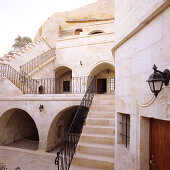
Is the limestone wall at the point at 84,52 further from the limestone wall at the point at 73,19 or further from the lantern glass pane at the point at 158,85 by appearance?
the lantern glass pane at the point at 158,85

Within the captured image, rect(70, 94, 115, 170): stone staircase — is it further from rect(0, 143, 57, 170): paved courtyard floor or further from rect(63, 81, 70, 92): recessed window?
rect(63, 81, 70, 92): recessed window

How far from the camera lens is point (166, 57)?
2523 mm

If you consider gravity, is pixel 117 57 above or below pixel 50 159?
above

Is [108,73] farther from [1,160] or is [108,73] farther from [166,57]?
[166,57]

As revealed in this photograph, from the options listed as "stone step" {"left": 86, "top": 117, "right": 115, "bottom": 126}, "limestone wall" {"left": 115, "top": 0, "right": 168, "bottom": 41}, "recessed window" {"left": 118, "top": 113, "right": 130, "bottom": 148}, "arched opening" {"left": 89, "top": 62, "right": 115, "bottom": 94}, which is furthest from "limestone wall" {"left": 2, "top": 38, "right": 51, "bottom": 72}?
"recessed window" {"left": 118, "top": 113, "right": 130, "bottom": 148}

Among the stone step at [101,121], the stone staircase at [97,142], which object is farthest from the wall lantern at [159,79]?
the stone step at [101,121]

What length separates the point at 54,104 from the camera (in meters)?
8.98

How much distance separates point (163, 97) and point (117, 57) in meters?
2.38

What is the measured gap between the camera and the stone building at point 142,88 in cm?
267

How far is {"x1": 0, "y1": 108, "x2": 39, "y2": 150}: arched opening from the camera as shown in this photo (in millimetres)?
10383

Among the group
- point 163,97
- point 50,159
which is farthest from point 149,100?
point 50,159

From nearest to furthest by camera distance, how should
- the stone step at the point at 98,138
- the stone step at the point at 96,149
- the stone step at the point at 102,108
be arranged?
the stone step at the point at 96,149 < the stone step at the point at 98,138 < the stone step at the point at 102,108

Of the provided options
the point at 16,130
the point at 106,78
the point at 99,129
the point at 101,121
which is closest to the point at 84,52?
the point at 106,78

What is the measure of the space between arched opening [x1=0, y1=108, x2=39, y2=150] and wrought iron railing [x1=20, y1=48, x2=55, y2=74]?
12.9ft
